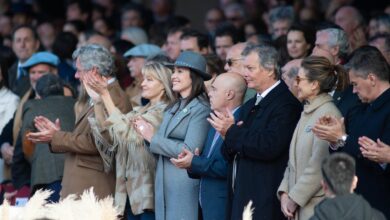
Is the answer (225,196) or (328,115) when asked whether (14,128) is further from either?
(328,115)

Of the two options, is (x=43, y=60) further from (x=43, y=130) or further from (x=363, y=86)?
(x=363, y=86)

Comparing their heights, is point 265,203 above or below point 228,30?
below

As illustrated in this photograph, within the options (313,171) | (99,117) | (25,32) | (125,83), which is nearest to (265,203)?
(313,171)

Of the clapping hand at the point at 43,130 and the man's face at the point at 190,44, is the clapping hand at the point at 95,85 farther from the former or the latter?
the man's face at the point at 190,44

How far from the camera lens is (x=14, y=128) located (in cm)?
1322

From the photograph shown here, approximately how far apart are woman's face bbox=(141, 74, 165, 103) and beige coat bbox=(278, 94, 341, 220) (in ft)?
5.90

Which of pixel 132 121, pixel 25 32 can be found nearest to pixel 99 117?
pixel 132 121

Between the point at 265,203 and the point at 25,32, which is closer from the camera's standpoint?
the point at 265,203

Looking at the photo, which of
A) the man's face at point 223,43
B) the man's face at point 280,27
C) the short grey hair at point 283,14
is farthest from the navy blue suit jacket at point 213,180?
the short grey hair at point 283,14

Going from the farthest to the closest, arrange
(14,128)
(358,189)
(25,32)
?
(25,32) < (14,128) < (358,189)

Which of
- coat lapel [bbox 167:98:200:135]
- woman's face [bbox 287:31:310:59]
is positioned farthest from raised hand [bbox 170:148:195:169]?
woman's face [bbox 287:31:310:59]

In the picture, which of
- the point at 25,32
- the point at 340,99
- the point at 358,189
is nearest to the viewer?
the point at 358,189

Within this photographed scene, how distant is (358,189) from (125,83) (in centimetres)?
483

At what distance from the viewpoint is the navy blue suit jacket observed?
10.2 m
